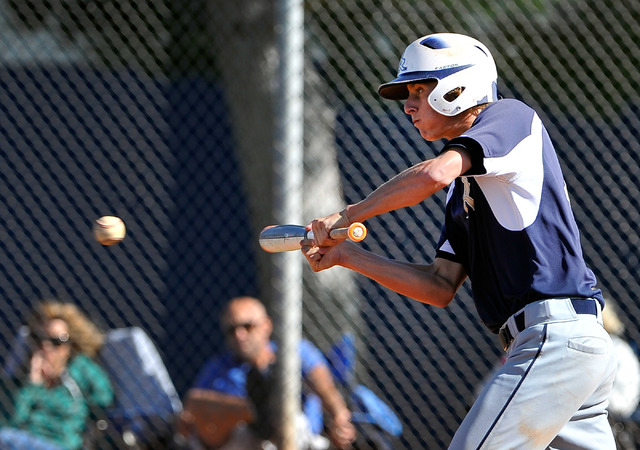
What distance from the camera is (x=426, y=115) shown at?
10.4 ft

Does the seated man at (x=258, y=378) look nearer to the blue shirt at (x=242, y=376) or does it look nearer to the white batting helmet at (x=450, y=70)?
the blue shirt at (x=242, y=376)

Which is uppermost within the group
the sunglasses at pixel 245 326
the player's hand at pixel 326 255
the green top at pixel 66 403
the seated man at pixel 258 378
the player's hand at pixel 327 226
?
the player's hand at pixel 327 226

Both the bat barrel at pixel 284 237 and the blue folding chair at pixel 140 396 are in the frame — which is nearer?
the bat barrel at pixel 284 237

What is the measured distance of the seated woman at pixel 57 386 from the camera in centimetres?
521

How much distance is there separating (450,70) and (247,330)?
2600 mm

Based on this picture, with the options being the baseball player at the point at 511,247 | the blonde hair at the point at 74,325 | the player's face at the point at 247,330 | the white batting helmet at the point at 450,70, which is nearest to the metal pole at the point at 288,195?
the player's face at the point at 247,330

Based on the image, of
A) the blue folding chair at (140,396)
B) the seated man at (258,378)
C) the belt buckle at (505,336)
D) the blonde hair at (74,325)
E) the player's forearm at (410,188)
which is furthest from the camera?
the blonde hair at (74,325)

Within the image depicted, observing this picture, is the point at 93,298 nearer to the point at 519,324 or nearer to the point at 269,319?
the point at 269,319

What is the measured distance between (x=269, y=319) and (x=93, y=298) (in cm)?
197

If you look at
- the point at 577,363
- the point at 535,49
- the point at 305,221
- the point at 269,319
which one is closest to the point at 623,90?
the point at 535,49

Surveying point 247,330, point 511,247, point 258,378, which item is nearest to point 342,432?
point 258,378

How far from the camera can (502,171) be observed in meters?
2.83

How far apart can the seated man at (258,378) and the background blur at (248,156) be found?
26 cm

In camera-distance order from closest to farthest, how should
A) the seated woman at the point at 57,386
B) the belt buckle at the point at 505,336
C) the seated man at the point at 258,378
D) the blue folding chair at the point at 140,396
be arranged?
the belt buckle at the point at 505,336, the seated man at the point at 258,378, the seated woman at the point at 57,386, the blue folding chair at the point at 140,396
